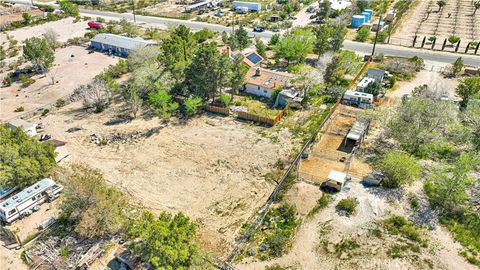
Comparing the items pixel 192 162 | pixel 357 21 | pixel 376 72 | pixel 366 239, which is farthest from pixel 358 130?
pixel 357 21

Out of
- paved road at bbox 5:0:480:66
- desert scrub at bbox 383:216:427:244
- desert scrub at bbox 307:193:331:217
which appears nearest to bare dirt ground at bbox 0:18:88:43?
paved road at bbox 5:0:480:66

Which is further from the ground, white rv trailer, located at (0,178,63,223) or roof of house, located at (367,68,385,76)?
roof of house, located at (367,68,385,76)

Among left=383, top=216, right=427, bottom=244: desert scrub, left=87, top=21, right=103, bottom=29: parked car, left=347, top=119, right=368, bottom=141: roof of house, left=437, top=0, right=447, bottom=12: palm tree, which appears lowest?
left=383, top=216, right=427, bottom=244: desert scrub

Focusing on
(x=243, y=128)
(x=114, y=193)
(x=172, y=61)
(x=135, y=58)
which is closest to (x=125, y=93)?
(x=172, y=61)

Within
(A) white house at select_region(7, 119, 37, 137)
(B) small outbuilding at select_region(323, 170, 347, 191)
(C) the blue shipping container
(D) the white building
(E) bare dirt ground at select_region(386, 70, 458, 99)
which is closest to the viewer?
(B) small outbuilding at select_region(323, 170, 347, 191)

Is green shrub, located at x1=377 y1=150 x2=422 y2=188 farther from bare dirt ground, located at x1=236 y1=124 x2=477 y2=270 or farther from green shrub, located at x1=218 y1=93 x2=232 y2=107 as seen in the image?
green shrub, located at x1=218 y1=93 x2=232 y2=107

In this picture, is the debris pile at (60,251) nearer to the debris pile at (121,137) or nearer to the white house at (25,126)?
the debris pile at (121,137)

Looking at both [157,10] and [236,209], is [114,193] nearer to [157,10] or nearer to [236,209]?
[236,209]
